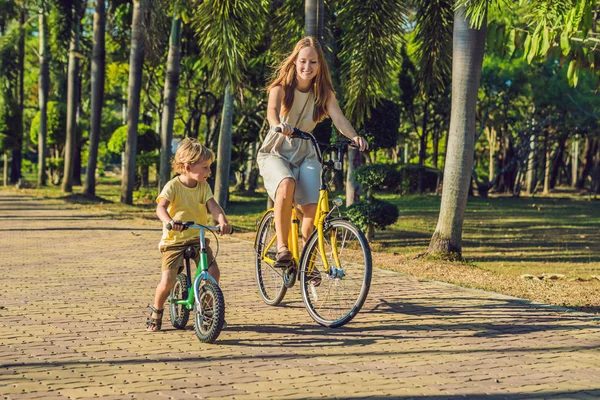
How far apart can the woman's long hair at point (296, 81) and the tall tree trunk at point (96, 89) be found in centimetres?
1987

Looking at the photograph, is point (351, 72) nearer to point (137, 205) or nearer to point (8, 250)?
point (8, 250)

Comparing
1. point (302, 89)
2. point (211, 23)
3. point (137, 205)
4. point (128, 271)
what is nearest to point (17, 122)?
point (137, 205)

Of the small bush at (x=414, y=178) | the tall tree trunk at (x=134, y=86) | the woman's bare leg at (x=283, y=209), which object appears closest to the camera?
the woman's bare leg at (x=283, y=209)

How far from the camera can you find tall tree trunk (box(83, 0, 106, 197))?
2681cm

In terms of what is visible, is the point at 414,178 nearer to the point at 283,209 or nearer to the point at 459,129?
the point at 459,129

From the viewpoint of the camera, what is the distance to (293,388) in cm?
534

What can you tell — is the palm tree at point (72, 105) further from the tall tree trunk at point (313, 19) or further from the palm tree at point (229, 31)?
Result: the tall tree trunk at point (313, 19)

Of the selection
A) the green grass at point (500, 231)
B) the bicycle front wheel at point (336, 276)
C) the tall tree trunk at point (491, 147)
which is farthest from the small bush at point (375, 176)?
the tall tree trunk at point (491, 147)

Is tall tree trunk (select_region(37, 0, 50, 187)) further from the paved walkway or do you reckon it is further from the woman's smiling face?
the woman's smiling face

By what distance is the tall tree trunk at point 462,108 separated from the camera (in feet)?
39.5

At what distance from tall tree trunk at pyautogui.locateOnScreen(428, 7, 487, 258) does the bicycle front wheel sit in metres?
5.38

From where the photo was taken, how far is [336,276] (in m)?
6.96

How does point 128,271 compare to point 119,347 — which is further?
point 128,271

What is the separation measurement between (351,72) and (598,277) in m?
4.81
